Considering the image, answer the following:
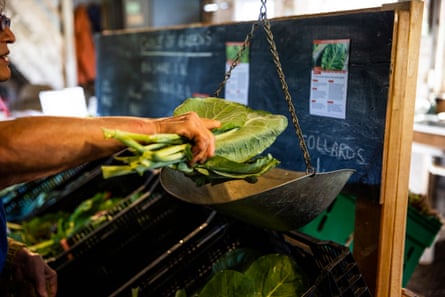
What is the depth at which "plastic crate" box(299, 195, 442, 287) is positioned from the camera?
224 cm

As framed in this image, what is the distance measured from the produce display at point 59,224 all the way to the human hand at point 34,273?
2.16 feet

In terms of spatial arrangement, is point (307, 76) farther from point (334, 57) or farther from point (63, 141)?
point (63, 141)

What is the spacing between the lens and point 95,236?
7.55ft

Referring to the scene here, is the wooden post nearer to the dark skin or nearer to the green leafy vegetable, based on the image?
the green leafy vegetable

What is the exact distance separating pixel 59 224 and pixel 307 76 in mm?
1759

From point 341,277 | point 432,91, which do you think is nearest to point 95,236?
point 341,277

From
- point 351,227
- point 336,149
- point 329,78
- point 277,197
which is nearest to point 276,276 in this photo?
point 277,197

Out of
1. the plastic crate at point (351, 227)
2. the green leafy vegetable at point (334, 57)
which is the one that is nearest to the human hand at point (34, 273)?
the plastic crate at point (351, 227)

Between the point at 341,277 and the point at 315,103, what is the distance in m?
0.75

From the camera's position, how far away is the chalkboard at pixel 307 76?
1.69 m

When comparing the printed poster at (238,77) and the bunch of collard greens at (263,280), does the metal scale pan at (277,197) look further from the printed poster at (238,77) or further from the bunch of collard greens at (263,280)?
the printed poster at (238,77)

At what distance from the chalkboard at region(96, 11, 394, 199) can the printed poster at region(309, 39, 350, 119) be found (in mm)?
24

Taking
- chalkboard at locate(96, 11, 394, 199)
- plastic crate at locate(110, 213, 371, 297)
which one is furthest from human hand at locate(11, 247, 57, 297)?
chalkboard at locate(96, 11, 394, 199)

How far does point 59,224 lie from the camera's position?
2795mm
